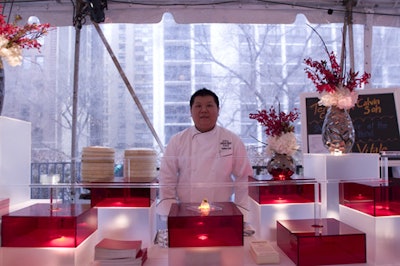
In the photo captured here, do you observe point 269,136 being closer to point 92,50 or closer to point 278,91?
point 278,91

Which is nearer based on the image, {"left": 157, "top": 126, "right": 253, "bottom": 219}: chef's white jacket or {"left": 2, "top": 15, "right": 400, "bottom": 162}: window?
{"left": 157, "top": 126, "right": 253, "bottom": 219}: chef's white jacket

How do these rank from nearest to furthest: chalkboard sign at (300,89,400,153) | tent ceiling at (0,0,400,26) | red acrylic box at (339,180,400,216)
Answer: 1. red acrylic box at (339,180,400,216)
2. chalkboard sign at (300,89,400,153)
3. tent ceiling at (0,0,400,26)

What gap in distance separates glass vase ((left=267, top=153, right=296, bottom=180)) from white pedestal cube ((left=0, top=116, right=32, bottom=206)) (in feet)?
3.46

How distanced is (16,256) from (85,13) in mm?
2387

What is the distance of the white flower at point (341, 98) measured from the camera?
1682 mm

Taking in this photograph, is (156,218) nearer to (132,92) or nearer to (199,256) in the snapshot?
(199,256)

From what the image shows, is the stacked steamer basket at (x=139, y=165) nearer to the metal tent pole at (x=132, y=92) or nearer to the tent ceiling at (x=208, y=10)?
the metal tent pole at (x=132, y=92)

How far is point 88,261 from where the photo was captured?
4.33 feet

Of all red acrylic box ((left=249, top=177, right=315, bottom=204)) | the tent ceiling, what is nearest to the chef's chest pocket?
red acrylic box ((left=249, top=177, right=315, bottom=204))

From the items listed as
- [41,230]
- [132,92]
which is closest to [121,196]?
[41,230]

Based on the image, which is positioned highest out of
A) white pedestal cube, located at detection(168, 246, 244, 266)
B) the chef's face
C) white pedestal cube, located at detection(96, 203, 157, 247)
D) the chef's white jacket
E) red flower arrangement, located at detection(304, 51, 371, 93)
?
red flower arrangement, located at detection(304, 51, 371, 93)

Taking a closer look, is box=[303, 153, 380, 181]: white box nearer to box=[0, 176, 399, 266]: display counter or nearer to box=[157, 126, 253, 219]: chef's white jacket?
box=[0, 176, 399, 266]: display counter

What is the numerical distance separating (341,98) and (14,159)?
57.3 inches

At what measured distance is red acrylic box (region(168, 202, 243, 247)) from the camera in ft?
4.04
